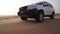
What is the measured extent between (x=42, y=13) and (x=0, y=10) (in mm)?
3997

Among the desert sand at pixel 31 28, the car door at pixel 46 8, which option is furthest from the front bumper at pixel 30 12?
the car door at pixel 46 8

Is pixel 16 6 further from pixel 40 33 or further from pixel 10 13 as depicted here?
pixel 40 33

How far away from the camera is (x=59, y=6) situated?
11469mm

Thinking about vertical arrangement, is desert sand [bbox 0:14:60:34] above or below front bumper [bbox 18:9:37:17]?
below

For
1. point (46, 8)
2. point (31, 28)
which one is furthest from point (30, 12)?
point (31, 28)

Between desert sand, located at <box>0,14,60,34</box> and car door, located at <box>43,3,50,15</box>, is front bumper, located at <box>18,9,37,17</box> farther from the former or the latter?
car door, located at <box>43,3,50,15</box>

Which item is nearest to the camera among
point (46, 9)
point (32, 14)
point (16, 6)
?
point (32, 14)

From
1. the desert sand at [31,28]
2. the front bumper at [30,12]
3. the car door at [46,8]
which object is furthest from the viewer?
the car door at [46,8]

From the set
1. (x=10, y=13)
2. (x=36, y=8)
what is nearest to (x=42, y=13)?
(x=36, y=8)

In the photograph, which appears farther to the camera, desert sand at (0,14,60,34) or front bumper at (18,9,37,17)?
front bumper at (18,9,37,17)

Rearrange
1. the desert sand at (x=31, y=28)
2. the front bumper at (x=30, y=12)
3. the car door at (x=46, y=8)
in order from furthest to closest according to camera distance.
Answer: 1. the car door at (x=46, y=8)
2. the front bumper at (x=30, y=12)
3. the desert sand at (x=31, y=28)

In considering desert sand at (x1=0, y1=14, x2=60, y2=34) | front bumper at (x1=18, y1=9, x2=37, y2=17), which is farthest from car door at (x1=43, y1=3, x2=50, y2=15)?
desert sand at (x1=0, y1=14, x2=60, y2=34)

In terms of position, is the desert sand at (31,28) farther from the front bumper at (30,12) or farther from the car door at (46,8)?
the car door at (46,8)

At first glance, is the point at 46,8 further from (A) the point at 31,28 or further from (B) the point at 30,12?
(A) the point at 31,28
